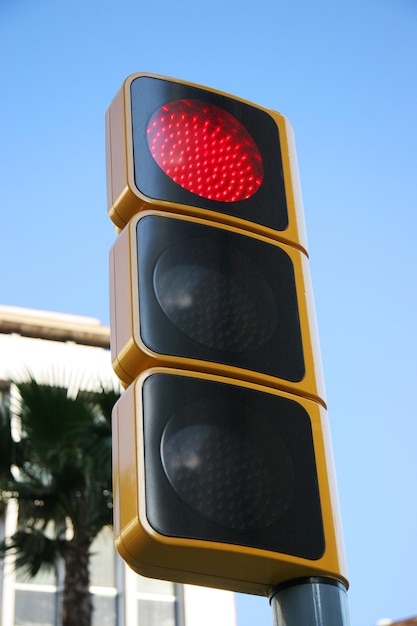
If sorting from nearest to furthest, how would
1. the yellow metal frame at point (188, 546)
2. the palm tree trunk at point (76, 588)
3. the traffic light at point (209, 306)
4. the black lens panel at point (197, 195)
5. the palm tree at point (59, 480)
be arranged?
1. the yellow metal frame at point (188, 546)
2. the traffic light at point (209, 306)
3. the black lens panel at point (197, 195)
4. the palm tree trunk at point (76, 588)
5. the palm tree at point (59, 480)

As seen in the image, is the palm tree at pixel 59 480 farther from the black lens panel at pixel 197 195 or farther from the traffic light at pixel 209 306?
the traffic light at pixel 209 306

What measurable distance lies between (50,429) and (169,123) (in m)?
→ 10.2

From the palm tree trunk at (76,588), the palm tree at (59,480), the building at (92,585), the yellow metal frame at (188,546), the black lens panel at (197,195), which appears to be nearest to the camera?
the yellow metal frame at (188,546)

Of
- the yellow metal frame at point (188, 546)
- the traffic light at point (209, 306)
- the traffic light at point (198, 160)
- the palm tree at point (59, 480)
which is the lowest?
the yellow metal frame at point (188, 546)

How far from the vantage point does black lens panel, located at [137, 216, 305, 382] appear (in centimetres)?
165

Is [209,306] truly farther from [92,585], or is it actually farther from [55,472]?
[92,585]

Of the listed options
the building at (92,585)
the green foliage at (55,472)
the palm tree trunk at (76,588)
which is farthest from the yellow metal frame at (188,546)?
the building at (92,585)

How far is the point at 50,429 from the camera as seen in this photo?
11.9 m

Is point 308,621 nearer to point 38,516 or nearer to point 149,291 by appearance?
point 149,291

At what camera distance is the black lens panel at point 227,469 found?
145 cm

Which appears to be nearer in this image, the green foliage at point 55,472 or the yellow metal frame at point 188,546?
the yellow metal frame at point 188,546

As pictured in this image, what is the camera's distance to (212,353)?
1646 mm

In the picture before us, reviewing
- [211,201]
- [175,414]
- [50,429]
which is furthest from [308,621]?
[50,429]

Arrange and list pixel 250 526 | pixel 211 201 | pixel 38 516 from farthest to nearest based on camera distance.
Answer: pixel 38 516
pixel 211 201
pixel 250 526
